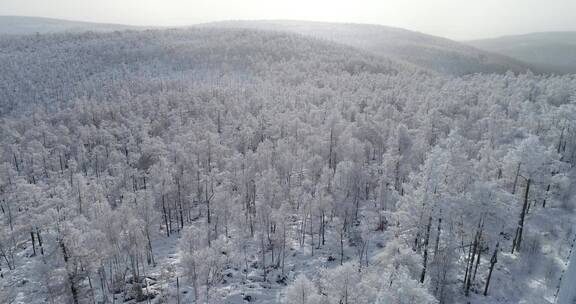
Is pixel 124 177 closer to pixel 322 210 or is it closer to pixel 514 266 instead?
pixel 322 210

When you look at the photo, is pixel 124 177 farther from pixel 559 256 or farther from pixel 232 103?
pixel 559 256

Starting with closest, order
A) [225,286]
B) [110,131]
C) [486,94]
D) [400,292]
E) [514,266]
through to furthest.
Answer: [400,292] → [514,266] → [225,286] → [110,131] → [486,94]

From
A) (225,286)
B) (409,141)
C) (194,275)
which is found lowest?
(225,286)

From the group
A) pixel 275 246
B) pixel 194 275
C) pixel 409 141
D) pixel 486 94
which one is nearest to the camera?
pixel 194 275

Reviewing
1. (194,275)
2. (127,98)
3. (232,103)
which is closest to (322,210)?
(194,275)

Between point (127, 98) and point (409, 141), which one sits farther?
point (127, 98)

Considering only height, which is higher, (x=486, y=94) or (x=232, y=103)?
(x=486, y=94)
